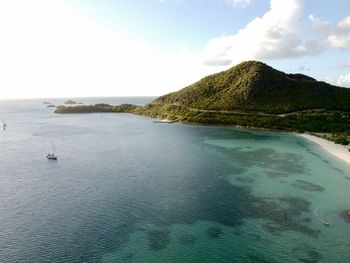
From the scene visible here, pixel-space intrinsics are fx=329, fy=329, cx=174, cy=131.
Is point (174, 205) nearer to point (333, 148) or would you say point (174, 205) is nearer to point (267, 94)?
point (333, 148)

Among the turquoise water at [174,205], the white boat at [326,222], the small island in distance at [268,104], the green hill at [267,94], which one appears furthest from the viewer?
the green hill at [267,94]

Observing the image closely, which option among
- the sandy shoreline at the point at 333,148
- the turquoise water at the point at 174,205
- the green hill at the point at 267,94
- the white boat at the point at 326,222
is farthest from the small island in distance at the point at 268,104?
the white boat at the point at 326,222

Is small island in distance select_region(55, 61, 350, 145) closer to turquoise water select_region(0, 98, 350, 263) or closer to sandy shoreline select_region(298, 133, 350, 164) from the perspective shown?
sandy shoreline select_region(298, 133, 350, 164)

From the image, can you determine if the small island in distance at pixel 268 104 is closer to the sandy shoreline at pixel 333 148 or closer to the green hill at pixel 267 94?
the green hill at pixel 267 94

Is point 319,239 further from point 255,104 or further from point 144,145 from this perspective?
point 255,104

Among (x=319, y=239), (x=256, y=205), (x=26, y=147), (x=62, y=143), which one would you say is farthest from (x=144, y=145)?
(x=319, y=239)

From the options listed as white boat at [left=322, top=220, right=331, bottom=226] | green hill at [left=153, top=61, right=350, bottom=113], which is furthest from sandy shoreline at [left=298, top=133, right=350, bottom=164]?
green hill at [left=153, top=61, right=350, bottom=113]
